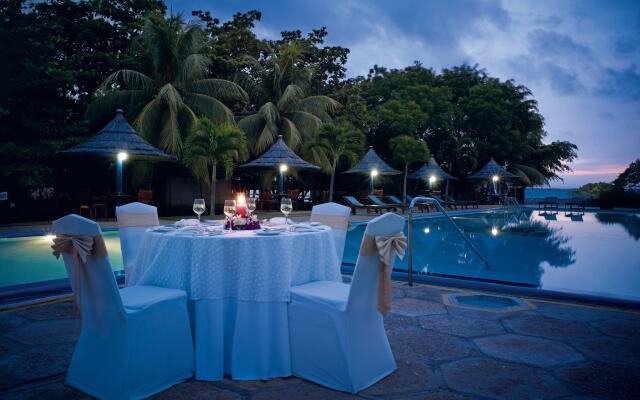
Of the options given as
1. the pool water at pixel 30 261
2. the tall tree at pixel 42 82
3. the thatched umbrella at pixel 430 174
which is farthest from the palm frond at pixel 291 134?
the pool water at pixel 30 261

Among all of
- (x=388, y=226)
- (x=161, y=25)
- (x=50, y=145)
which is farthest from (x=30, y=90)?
(x=388, y=226)

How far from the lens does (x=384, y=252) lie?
2246mm

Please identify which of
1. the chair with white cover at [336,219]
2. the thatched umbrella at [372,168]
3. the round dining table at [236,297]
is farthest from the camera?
the thatched umbrella at [372,168]

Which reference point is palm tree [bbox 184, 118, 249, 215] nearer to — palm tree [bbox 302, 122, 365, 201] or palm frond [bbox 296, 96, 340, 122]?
palm tree [bbox 302, 122, 365, 201]

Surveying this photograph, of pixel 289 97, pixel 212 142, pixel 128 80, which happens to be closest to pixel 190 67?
pixel 128 80

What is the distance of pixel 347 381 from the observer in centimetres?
228

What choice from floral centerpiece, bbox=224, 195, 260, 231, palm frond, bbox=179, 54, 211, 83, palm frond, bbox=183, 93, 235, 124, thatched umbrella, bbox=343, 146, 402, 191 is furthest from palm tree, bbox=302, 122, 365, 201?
floral centerpiece, bbox=224, 195, 260, 231

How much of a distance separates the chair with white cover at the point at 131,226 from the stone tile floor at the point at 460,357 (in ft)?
2.22

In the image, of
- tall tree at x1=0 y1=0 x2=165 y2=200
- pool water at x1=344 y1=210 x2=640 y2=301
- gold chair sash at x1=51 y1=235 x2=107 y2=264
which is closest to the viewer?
gold chair sash at x1=51 y1=235 x2=107 y2=264

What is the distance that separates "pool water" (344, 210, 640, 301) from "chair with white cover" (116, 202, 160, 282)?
140 inches

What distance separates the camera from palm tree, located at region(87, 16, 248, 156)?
15.1m

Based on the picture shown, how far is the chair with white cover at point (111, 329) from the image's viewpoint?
2.11m

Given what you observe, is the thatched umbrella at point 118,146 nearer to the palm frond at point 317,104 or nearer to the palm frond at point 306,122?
the palm frond at point 306,122

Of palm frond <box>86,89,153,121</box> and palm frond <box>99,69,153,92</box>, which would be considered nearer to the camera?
palm frond <box>99,69,153,92</box>
